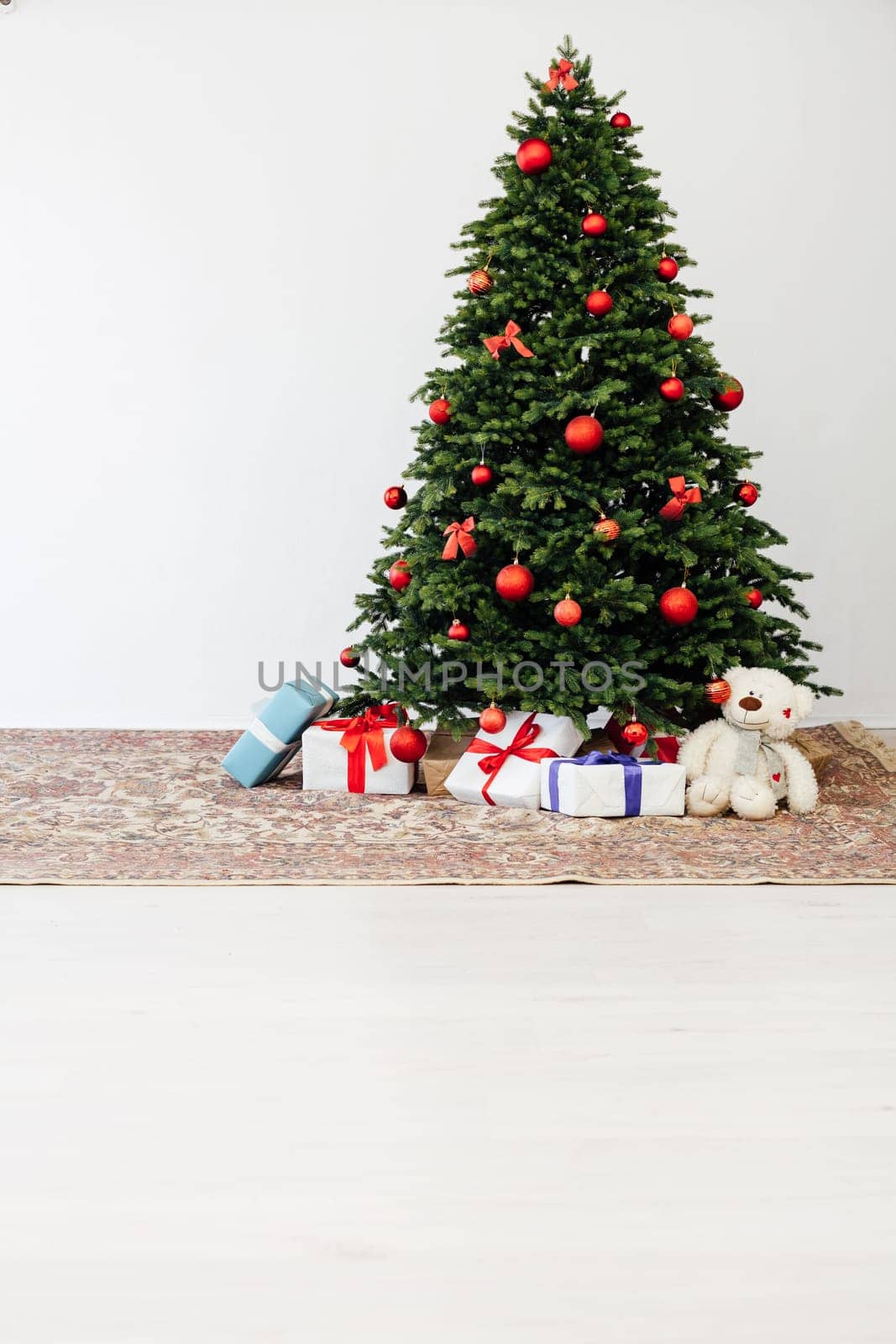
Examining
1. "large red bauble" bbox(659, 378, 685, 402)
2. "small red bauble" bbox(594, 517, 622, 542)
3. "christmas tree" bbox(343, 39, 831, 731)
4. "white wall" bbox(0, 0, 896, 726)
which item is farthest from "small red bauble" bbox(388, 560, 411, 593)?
"white wall" bbox(0, 0, 896, 726)

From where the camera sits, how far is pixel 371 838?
8.94 ft

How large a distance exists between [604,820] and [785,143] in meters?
2.49

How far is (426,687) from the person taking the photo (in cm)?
298

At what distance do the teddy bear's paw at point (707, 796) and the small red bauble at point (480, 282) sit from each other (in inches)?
52.2

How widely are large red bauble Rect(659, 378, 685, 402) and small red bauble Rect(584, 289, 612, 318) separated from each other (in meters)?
0.23

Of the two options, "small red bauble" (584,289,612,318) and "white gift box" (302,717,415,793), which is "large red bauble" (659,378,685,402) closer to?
"small red bauble" (584,289,612,318)

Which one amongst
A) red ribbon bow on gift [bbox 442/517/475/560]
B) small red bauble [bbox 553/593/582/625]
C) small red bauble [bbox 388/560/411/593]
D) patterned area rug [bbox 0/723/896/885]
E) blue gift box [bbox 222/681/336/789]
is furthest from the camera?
blue gift box [bbox 222/681/336/789]

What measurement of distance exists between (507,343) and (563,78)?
69 cm

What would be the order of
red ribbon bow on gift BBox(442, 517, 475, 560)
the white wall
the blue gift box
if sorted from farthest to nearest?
the white wall, the blue gift box, red ribbon bow on gift BBox(442, 517, 475, 560)

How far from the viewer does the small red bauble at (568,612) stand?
9.18 ft

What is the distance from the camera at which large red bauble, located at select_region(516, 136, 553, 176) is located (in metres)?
Answer: 2.89

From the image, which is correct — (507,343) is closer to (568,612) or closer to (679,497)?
(679,497)
